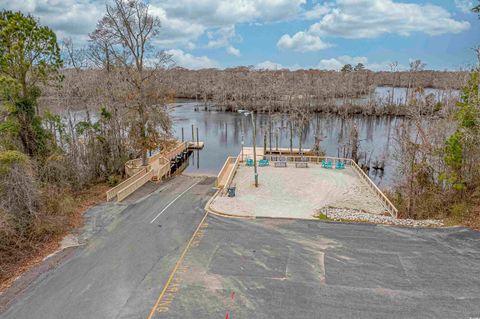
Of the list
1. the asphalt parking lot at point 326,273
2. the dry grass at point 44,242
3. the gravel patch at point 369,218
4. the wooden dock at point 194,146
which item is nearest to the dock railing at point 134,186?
the dry grass at point 44,242

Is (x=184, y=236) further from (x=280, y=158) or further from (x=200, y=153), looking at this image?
(x=200, y=153)

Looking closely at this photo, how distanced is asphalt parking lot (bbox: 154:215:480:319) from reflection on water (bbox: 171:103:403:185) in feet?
64.8

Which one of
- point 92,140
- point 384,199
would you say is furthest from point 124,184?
point 384,199

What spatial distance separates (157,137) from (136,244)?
1337 centimetres

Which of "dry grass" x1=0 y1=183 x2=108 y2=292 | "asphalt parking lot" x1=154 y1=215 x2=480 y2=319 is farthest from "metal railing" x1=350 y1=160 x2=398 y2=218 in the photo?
"dry grass" x1=0 y1=183 x2=108 y2=292

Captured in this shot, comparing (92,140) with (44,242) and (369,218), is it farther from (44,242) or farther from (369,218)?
(369,218)

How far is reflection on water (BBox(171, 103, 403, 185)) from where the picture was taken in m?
40.4

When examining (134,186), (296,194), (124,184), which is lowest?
(296,194)

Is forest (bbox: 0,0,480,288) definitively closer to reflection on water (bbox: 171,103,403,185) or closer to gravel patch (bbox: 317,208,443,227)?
gravel patch (bbox: 317,208,443,227)

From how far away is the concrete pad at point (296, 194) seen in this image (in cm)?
1948

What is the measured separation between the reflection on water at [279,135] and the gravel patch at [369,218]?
16.3 m

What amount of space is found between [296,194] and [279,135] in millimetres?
32925

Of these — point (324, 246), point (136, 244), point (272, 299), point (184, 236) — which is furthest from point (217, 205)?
point (272, 299)

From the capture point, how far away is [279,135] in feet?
179
